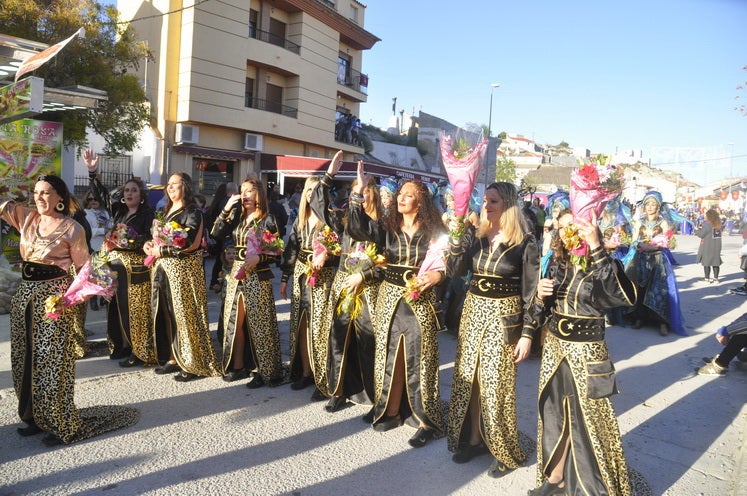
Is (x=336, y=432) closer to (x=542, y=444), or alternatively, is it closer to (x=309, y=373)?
(x=309, y=373)

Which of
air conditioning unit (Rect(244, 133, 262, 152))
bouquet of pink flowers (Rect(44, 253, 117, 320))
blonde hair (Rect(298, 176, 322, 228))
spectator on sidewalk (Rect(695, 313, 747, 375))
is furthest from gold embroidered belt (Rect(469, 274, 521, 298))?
air conditioning unit (Rect(244, 133, 262, 152))

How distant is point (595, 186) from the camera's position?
3154mm

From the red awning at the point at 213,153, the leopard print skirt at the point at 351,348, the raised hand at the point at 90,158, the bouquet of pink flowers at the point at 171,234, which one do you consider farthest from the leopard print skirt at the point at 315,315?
the red awning at the point at 213,153

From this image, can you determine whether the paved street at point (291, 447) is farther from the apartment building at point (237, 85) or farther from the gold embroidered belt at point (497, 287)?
the apartment building at point (237, 85)

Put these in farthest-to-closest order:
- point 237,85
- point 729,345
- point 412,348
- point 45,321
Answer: point 237,85 < point 729,345 < point 412,348 < point 45,321

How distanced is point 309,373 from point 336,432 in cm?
117

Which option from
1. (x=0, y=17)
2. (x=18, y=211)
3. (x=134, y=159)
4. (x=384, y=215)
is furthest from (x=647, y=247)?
(x=134, y=159)

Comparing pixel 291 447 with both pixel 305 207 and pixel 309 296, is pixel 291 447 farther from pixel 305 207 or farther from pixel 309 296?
pixel 305 207

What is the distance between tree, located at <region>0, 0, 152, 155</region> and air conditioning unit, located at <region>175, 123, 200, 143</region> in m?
2.57

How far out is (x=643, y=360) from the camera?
6.92 m

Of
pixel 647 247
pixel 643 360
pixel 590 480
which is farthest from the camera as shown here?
pixel 647 247

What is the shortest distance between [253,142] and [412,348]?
20.1 meters

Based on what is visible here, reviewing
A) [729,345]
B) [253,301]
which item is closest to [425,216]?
[253,301]

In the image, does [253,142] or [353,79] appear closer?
[253,142]
